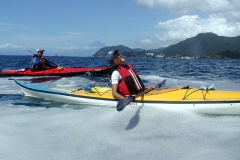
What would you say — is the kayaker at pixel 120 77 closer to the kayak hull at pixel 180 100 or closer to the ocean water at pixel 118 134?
the kayak hull at pixel 180 100

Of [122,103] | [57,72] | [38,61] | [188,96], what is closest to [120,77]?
[122,103]

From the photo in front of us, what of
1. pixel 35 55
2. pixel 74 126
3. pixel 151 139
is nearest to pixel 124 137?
pixel 151 139

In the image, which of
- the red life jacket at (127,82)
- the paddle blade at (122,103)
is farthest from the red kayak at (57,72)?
the paddle blade at (122,103)

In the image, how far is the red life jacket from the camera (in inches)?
217

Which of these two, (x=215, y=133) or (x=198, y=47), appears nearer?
(x=215, y=133)

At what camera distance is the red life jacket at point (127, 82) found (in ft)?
18.1

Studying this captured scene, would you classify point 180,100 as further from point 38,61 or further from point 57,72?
point 38,61

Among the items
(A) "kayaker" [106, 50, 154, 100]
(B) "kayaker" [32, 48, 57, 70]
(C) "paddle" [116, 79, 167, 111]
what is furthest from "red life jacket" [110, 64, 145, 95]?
(B) "kayaker" [32, 48, 57, 70]

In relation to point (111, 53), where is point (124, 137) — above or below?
below

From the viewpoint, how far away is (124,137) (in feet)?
13.8

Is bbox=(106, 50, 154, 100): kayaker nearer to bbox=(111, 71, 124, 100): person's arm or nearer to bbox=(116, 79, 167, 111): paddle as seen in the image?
bbox=(111, 71, 124, 100): person's arm

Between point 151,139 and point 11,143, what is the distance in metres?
2.16

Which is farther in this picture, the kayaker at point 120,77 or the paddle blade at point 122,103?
the kayaker at point 120,77

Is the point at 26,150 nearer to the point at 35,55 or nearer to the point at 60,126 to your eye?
the point at 60,126
